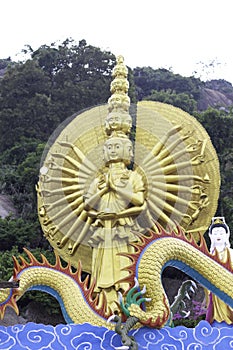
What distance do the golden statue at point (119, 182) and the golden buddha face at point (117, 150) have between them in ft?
0.04

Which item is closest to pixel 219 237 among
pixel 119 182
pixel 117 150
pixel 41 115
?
pixel 119 182

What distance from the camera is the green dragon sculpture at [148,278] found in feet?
17.2

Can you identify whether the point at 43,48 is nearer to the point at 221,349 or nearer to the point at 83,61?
the point at 83,61

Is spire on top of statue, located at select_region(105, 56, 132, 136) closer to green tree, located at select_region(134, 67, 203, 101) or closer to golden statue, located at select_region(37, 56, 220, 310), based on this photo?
golden statue, located at select_region(37, 56, 220, 310)

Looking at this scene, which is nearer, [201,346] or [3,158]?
[201,346]

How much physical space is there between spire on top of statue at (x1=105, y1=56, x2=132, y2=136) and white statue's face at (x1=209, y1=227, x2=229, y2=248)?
222cm

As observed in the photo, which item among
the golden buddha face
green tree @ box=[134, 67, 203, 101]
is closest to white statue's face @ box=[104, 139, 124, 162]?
the golden buddha face

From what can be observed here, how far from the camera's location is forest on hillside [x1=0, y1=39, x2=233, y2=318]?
42.9ft

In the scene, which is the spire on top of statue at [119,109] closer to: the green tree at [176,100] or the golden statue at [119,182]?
the golden statue at [119,182]

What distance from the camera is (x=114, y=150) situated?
Answer: 315 inches

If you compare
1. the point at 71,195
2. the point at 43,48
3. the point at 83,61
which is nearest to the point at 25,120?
the point at 83,61

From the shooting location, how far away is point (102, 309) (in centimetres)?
587

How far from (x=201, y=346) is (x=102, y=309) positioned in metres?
1.10

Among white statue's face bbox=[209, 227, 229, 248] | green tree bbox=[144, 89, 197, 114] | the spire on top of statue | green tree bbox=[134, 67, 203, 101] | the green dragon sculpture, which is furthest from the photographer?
green tree bbox=[134, 67, 203, 101]
